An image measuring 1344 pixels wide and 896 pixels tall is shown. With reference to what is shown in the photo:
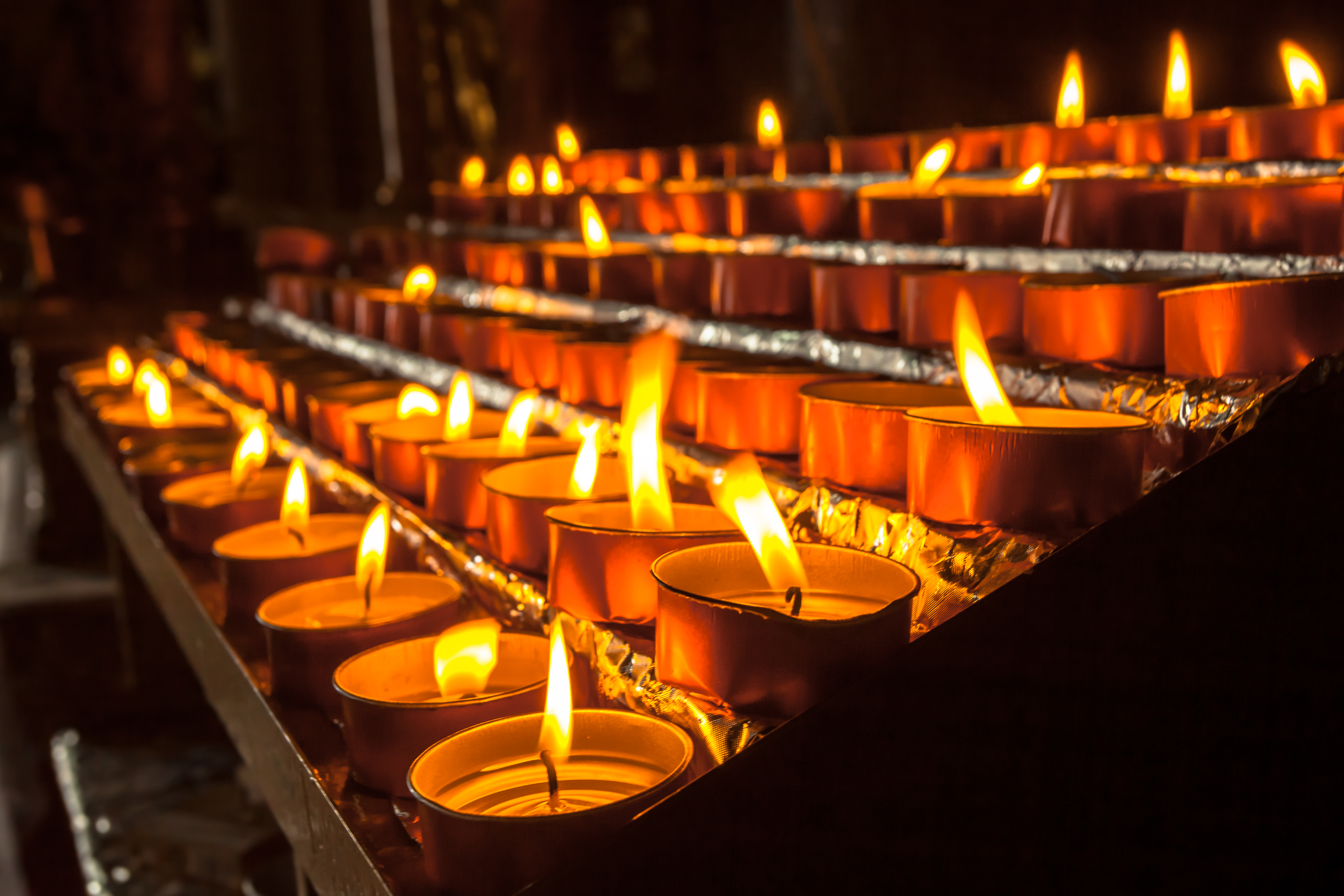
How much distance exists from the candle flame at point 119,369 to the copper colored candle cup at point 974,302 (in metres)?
2.05

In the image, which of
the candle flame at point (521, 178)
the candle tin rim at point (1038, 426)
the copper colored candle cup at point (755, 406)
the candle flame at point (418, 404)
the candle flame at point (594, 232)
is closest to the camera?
the candle tin rim at point (1038, 426)

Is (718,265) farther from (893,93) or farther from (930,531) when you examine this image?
(893,93)

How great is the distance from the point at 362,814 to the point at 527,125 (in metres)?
3.01

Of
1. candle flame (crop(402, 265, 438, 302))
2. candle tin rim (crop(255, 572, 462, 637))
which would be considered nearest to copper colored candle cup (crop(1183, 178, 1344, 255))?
candle tin rim (crop(255, 572, 462, 637))

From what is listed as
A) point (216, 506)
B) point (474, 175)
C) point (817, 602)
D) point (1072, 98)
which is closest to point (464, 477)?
point (216, 506)

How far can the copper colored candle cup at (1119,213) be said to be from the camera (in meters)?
1.12

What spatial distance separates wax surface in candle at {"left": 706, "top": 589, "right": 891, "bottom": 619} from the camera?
2.43ft

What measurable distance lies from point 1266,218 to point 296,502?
3.14 ft

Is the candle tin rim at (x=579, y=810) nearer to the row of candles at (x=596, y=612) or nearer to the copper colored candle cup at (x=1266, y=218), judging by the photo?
the row of candles at (x=596, y=612)

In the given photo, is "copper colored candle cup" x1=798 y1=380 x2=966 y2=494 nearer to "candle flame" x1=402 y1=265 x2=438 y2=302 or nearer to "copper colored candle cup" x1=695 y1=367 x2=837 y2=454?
"copper colored candle cup" x1=695 y1=367 x2=837 y2=454

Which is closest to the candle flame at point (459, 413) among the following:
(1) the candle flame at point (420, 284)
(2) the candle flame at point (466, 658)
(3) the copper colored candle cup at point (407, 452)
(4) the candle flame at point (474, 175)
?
(3) the copper colored candle cup at point (407, 452)

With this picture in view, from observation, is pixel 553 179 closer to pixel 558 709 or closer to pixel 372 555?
pixel 372 555

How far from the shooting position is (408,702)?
0.79 metres

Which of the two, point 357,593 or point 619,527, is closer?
point 619,527
